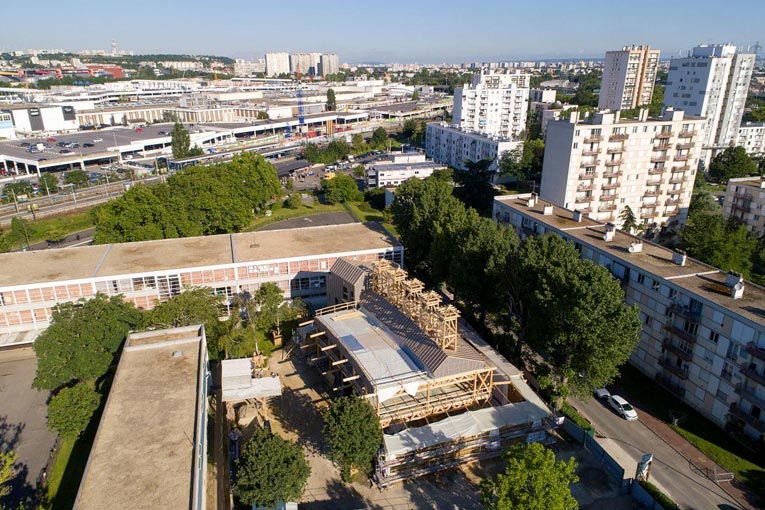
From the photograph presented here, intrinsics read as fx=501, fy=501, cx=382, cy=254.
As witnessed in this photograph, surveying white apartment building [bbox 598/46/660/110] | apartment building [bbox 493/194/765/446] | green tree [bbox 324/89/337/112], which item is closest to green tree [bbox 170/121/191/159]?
green tree [bbox 324/89/337/112]

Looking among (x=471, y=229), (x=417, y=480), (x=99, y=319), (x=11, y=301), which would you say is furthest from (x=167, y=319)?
(x=471, y=229)

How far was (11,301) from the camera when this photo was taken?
37.3 metres

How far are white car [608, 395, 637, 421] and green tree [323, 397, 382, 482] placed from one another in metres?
15.6

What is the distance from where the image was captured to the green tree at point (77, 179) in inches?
3290

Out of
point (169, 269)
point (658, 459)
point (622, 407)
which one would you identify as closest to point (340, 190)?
point (169, 269)

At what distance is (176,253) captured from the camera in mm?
43031

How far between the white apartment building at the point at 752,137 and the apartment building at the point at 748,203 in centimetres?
5363

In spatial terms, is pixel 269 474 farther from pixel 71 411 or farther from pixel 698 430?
pixel 698 430

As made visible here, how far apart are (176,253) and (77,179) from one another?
54.1m

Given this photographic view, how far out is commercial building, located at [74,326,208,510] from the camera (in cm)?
1908

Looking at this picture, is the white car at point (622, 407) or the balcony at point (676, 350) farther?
the balcony at point (676, 350)

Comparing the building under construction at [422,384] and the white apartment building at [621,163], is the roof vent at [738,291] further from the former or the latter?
the white apartment building at [621,163]

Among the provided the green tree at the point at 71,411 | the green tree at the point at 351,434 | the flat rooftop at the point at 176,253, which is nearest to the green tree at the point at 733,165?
the flat rooftop at the point at 176,253

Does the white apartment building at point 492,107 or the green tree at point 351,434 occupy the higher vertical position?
the white apartment building at point 492,107
